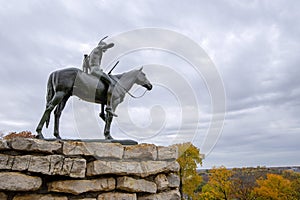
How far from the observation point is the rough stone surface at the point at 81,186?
3.51 metres

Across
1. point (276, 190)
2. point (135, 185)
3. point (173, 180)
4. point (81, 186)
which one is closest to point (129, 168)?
point (135, 185)

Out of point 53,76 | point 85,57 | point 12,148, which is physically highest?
point 85,57

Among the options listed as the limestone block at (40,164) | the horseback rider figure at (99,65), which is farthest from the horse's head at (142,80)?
the limestone block at (40,164)

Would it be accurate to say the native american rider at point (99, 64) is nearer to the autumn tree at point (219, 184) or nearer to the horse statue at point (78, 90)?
the horse statue at point (78, 90)

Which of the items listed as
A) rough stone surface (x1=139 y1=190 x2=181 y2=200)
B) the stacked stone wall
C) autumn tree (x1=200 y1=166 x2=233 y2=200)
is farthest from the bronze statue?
autumn tree (x1=200 y1=166 x2=233 y2=200)

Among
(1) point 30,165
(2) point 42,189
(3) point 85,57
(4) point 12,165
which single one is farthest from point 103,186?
(3) point 85,57

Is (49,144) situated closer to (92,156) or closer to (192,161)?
(92,156)

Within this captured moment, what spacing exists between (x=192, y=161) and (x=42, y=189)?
57.2 feet

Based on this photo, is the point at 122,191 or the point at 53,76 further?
the point at 53,76

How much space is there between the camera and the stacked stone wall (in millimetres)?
3389

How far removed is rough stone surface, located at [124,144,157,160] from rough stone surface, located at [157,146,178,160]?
0.33 feet

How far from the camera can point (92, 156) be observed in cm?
384

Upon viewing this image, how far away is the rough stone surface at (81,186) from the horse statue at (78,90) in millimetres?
1110

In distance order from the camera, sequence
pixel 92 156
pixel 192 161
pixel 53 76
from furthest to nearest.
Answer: pixel 192 161 < pixel 53 76 < pixel 92 156
